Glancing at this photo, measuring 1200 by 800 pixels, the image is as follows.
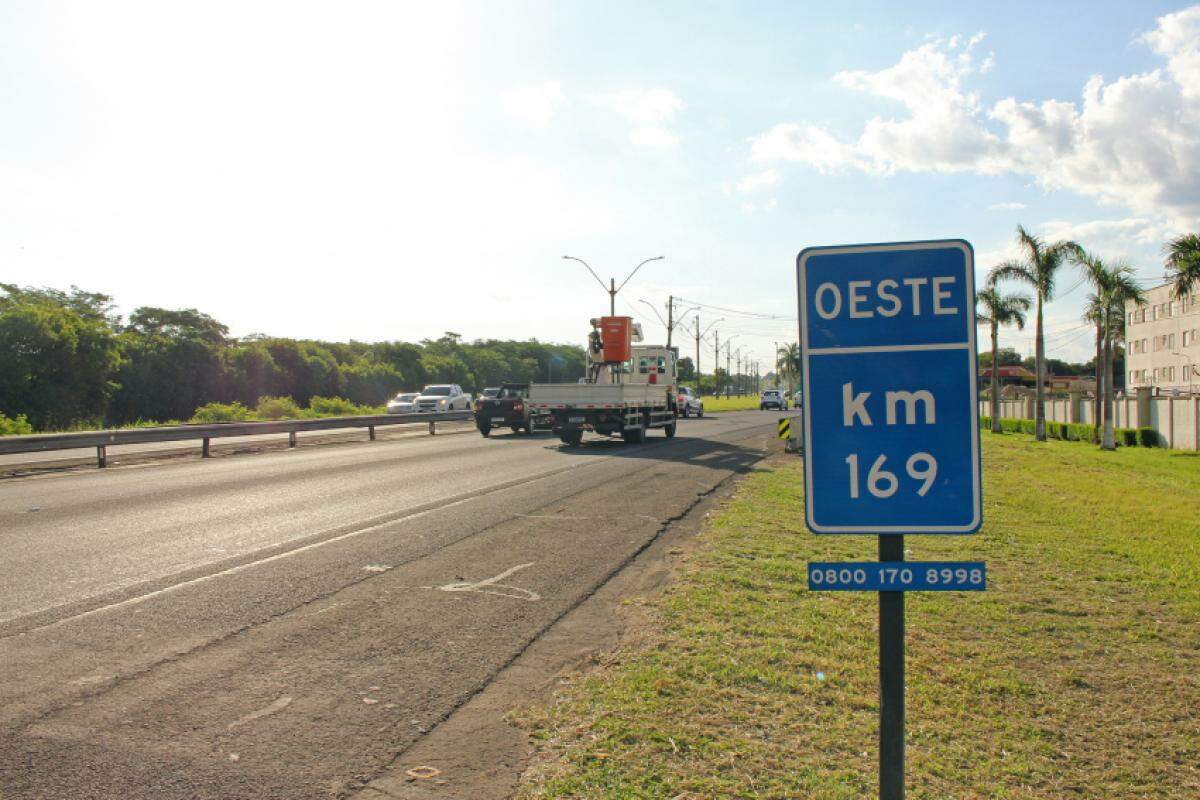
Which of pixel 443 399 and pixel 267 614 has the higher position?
pixel 443 399

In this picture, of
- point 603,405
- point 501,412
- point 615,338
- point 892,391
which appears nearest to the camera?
point 892,391

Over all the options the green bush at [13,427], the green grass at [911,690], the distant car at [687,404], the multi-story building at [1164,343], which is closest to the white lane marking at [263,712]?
the green grass at [911,690]

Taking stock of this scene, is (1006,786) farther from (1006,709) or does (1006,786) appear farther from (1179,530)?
(1179,530)

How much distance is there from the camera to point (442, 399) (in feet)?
155

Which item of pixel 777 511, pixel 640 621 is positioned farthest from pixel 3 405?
pixel 640 621

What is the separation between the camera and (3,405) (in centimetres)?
→ 3984

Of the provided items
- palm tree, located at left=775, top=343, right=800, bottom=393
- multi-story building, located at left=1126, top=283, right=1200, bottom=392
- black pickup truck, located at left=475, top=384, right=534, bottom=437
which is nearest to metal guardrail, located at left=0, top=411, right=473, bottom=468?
black pickup truck, located at left=475, top=384, right=534, bottom=437

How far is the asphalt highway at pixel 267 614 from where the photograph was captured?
13.6 ft

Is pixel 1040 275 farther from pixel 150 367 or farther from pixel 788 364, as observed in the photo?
pixel 788 364

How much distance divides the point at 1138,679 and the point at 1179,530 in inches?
304

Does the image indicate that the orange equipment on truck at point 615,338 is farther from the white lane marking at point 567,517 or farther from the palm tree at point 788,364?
the palm tree at point 788,364

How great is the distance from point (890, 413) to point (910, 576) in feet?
1.43

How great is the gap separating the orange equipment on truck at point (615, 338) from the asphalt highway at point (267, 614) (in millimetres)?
11944

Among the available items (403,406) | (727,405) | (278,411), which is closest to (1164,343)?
(727,405)
